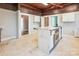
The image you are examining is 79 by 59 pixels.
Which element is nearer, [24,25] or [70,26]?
[70,26]

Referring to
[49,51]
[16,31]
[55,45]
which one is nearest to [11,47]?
[16,31]

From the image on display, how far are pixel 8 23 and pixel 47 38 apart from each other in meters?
0.92

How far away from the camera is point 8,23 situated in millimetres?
2430

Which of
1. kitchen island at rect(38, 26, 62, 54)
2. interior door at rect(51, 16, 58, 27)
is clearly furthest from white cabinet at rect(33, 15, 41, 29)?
interior door at rect(51, 16, 58, 27)

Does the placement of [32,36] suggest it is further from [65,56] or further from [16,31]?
[65,56]

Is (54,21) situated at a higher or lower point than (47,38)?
higher

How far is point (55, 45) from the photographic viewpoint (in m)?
2.41

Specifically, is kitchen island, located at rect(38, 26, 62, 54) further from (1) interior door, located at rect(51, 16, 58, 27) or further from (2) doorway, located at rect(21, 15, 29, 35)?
(2) doorway, located at rect(21, 15, 29, 35)

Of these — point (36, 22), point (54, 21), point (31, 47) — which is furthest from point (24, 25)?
point (54, 21)

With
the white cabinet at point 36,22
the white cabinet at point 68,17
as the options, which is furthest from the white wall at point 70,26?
the white cabinet at point 36,22

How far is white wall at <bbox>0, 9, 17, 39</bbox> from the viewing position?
2.30 m

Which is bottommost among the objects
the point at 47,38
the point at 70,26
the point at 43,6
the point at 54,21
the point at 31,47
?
the point at 31,47

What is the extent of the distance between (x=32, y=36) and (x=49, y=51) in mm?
470

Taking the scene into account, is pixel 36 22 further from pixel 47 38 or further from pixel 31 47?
pixel 31 47
